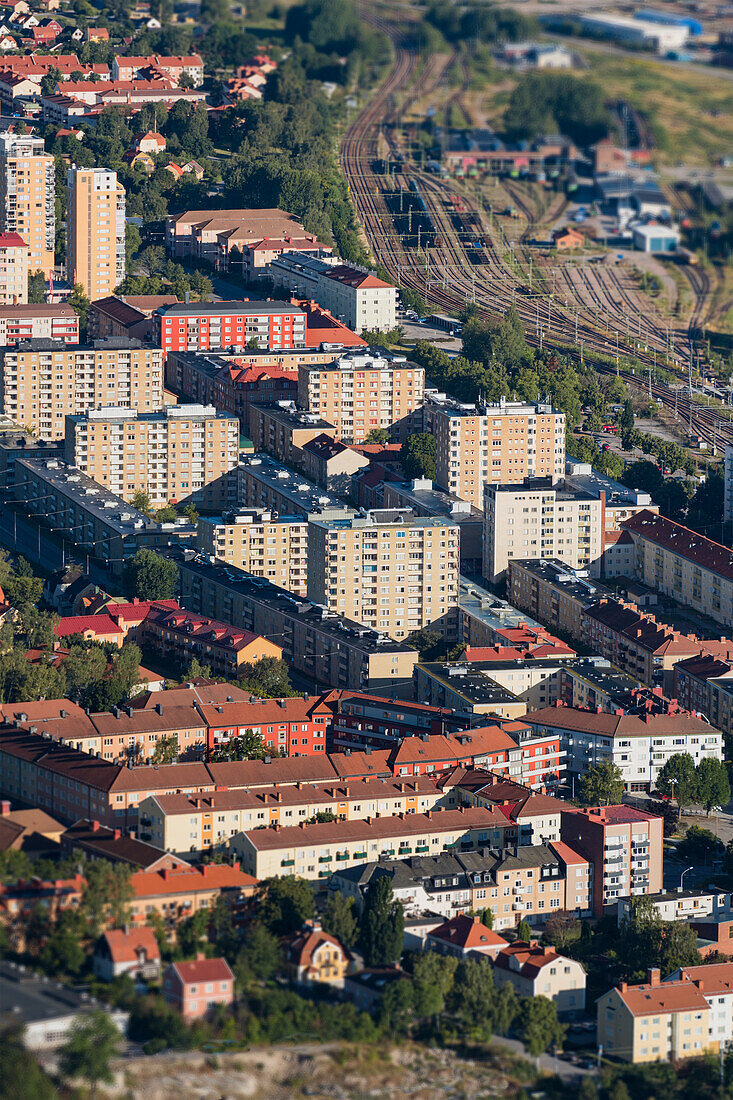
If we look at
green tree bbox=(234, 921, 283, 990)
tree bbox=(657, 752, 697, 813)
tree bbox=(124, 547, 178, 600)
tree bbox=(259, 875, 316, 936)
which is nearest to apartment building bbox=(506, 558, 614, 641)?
tree bbox=(124, 547, 178, 600)

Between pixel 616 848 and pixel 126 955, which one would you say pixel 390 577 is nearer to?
pixel 616 848

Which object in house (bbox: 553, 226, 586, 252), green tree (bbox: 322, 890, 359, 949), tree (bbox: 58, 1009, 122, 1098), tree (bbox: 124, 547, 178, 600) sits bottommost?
house (bbox: 553, 226, 586, 252)

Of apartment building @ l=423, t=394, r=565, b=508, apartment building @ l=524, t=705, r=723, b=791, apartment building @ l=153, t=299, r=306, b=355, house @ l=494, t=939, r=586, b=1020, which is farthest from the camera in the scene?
apartment building @ l=153, t=299, r=306, b=355

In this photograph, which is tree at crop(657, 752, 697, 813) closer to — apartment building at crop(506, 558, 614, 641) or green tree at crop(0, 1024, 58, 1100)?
apartment building at crop(506, 558, 614, 641)

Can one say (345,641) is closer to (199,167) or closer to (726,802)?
(726,802)

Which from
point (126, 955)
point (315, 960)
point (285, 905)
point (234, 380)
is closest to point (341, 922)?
point (285, 905)

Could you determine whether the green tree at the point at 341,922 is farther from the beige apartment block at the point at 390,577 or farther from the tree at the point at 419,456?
the tree at the point at 419,456
